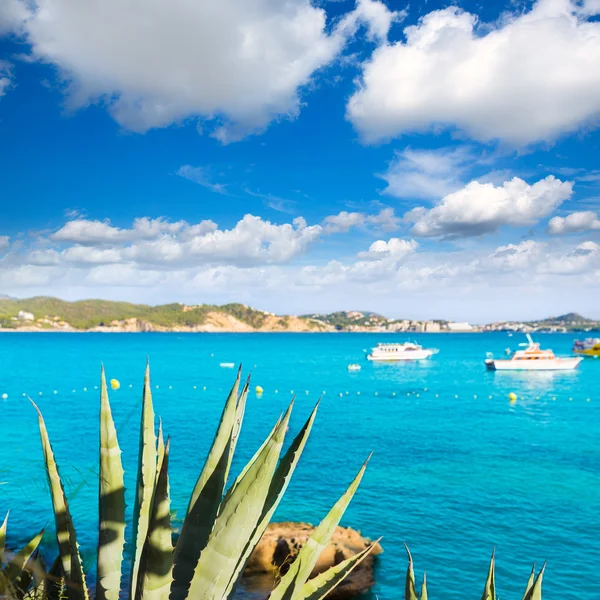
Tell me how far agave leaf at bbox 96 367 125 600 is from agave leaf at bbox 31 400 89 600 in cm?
11

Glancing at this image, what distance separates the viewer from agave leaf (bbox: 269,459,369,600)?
2.77 metres

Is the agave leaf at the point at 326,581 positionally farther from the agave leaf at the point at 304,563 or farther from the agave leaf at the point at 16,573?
the agave leaf at the point at 16,573

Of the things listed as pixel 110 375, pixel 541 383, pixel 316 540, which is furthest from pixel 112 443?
pixel 110 375

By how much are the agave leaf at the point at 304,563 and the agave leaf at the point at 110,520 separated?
0.84 m

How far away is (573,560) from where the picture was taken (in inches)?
504

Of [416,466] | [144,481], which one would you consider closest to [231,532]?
[144,481]

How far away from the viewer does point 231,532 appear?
2.38 metres

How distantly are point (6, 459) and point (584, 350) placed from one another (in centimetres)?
10275

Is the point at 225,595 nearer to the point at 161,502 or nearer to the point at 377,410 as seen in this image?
the point at 161,502

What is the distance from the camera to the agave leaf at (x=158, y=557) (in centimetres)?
218

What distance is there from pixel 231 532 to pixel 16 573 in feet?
5.55

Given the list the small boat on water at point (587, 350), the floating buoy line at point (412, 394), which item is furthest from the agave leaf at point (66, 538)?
the small boat on water at point (587, 350)

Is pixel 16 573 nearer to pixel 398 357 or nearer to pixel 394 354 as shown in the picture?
pixel 394 354

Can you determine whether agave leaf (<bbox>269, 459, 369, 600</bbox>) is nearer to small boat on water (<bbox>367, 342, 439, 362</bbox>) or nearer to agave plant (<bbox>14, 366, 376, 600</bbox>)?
agave plant (<bbox>14, 366, 376, 600</bbox>)
